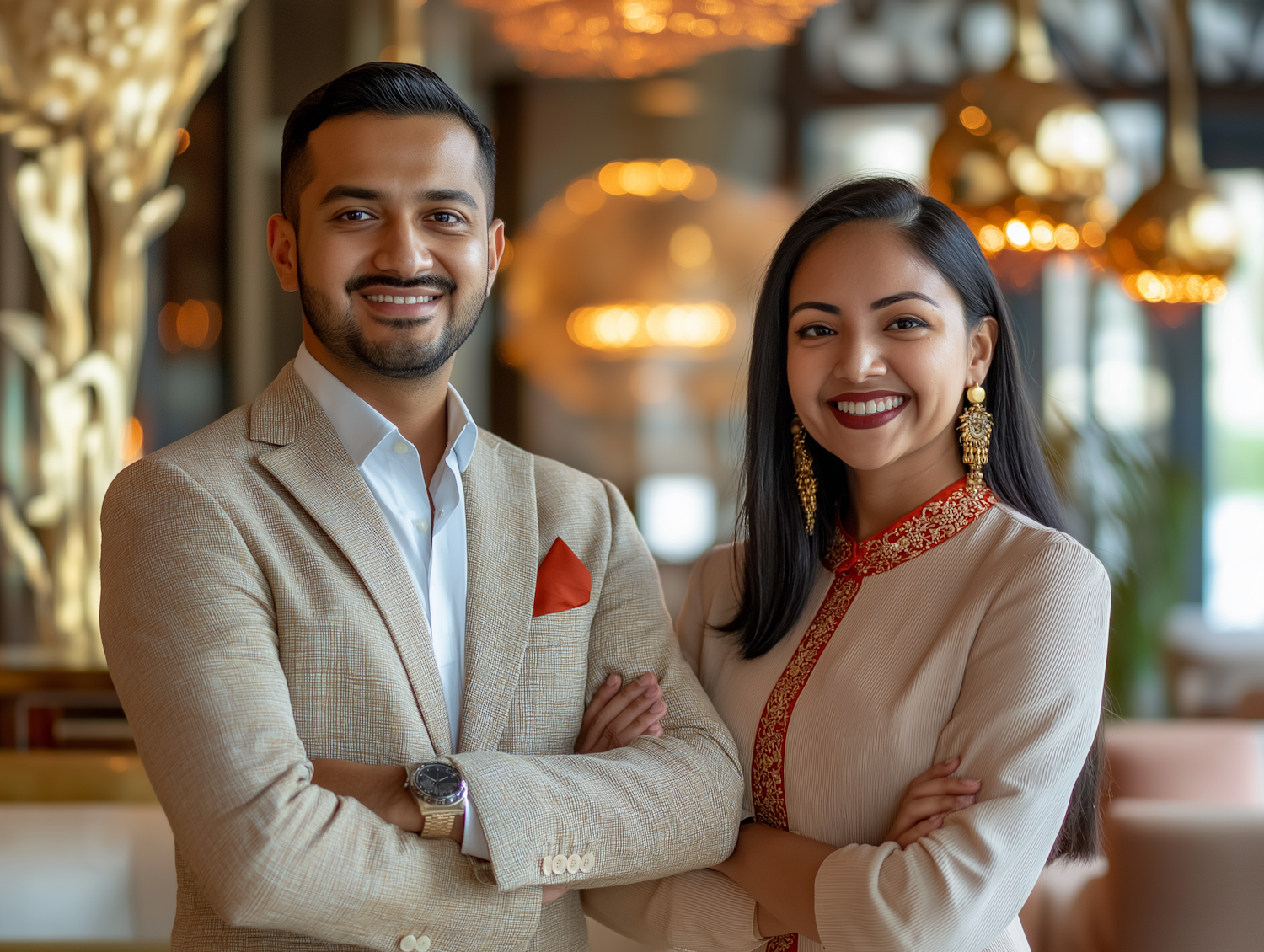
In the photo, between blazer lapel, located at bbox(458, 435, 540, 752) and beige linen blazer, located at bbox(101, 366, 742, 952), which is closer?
beige linen blazer, located at bbox(101, 366, 742, 952)

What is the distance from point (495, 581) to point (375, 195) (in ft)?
1.65

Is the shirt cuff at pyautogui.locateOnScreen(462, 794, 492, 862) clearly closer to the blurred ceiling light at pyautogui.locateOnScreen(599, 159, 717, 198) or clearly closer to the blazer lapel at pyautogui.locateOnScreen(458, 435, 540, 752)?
the blazer lapel at pyautogui.locateOnScreen(458, 435, 540, 752)

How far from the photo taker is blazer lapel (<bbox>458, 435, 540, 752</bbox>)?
1.50 m

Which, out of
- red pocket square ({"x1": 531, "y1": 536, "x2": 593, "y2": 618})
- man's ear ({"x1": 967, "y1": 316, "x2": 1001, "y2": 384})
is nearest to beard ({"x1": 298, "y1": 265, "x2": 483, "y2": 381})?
red pocket square ({"x1": 531, "y1": 536, "x2": 593, "y2": 618})

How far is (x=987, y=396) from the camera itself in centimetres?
172

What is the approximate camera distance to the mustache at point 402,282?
151cm

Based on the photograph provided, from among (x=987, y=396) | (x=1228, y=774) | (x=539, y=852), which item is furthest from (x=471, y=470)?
(x=1228, y=774)

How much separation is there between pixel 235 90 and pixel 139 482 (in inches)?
173

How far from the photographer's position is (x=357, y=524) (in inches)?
58.8

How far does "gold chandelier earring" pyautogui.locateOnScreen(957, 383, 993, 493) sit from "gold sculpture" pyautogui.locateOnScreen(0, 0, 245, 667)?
238cm

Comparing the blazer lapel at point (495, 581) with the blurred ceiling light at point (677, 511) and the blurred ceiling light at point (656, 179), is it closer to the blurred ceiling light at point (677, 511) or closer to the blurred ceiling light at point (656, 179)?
the blurred ceiling light at point (677, 511)

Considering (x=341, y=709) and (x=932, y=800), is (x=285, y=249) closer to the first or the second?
(x=341, y=709)

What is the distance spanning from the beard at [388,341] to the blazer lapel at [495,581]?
18cm

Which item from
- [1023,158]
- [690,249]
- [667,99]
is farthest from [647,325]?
[1023,158]
